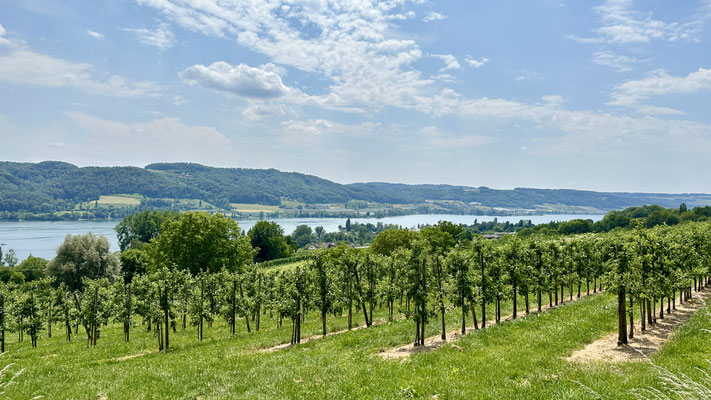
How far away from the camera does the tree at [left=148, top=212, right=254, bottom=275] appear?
66375 mm

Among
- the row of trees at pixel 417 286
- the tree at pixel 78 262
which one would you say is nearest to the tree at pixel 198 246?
the tree at pixel 78 262

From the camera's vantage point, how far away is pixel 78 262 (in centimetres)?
7525

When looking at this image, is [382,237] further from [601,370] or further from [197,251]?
[601,370]

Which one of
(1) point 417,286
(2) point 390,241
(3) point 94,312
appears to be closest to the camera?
(1) point 417,286

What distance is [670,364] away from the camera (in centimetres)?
1582

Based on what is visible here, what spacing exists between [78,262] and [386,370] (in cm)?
8015

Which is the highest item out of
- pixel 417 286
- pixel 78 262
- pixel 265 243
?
pixel 417 286

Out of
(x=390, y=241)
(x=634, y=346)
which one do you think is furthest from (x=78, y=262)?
(x=634, y=346)

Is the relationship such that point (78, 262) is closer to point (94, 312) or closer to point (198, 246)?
point (198, 246)

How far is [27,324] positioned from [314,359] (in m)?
34.3

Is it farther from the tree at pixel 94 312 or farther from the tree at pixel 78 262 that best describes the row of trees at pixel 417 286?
the tree at pixel 78 262

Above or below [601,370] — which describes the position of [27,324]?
below

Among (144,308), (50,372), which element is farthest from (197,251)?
(50,372)

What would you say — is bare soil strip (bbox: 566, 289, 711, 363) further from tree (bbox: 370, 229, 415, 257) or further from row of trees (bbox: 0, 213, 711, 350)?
tree (bbox: 370, 229, 415, 257)
